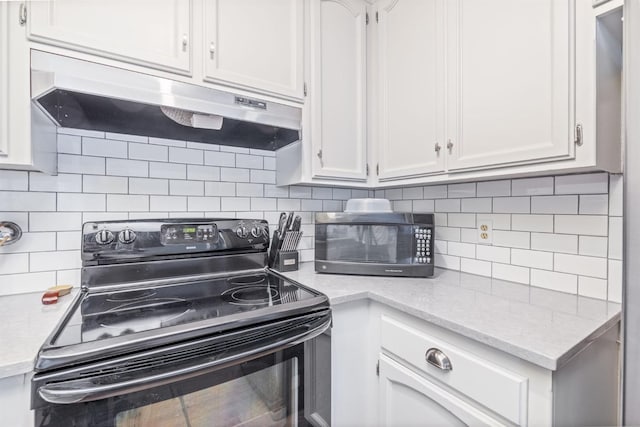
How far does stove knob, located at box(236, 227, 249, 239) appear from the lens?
1.36 m

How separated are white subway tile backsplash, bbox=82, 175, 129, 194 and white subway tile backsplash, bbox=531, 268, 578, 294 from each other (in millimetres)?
1786

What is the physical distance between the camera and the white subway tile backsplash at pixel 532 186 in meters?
1.18

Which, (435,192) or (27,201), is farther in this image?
(435,192)

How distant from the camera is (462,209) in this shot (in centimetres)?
149

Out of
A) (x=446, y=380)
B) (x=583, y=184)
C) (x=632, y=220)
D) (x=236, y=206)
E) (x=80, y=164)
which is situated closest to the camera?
(x=632, y=220)

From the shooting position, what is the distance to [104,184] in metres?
1.23

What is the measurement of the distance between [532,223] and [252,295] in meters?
1.18

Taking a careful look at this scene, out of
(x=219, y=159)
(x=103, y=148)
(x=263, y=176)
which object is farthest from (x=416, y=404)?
(x=103, y=148)

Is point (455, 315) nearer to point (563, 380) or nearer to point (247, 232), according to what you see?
point (563, 380)

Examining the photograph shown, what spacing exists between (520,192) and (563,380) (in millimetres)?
793

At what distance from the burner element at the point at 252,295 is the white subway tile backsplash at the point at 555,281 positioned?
107 cm

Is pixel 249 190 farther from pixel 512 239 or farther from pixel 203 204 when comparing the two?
pixel 512 239

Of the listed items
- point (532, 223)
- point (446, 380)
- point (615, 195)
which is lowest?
point (446, 380)

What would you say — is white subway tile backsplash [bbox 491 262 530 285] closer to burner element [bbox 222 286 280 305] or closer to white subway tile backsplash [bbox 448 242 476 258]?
white subway tile backsplash [bbox 448 242 476 258]
